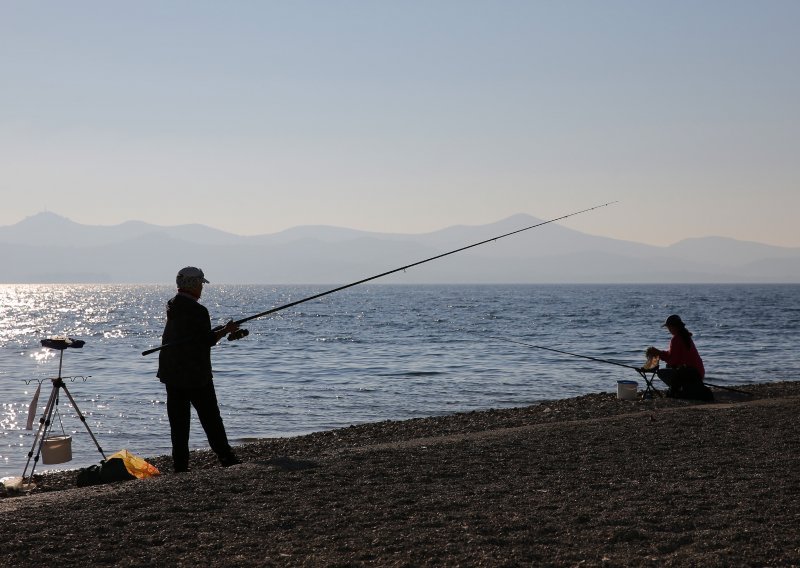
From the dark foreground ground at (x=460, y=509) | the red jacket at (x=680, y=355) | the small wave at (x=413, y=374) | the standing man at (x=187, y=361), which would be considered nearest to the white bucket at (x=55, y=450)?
the dark foreground ground at (x=460, y=509)

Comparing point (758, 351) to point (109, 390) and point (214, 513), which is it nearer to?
point (109, 390)

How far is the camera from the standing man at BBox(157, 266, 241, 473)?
28.5 feet

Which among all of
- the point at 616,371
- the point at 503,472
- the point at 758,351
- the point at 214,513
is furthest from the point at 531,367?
the point at 214,513

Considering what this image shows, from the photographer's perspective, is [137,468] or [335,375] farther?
[335,375]

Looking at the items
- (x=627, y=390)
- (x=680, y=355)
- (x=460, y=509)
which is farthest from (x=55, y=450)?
(x=627, y=390)

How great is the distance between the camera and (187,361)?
8680 mm

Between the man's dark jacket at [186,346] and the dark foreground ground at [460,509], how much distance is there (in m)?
1.06

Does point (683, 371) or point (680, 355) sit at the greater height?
point (680, 355)

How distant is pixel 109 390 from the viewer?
67.3ft

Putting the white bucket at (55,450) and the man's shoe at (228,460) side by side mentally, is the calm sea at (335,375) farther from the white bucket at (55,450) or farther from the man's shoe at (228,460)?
the man's shoe at (228,460)

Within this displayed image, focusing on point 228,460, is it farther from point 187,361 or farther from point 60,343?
point 60,343

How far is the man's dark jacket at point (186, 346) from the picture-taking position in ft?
28.4

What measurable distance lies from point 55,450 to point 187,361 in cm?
258

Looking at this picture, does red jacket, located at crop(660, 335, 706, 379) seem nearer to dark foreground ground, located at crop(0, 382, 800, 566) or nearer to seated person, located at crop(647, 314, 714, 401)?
seated person, located at crop(647, 314, 714, 401)
